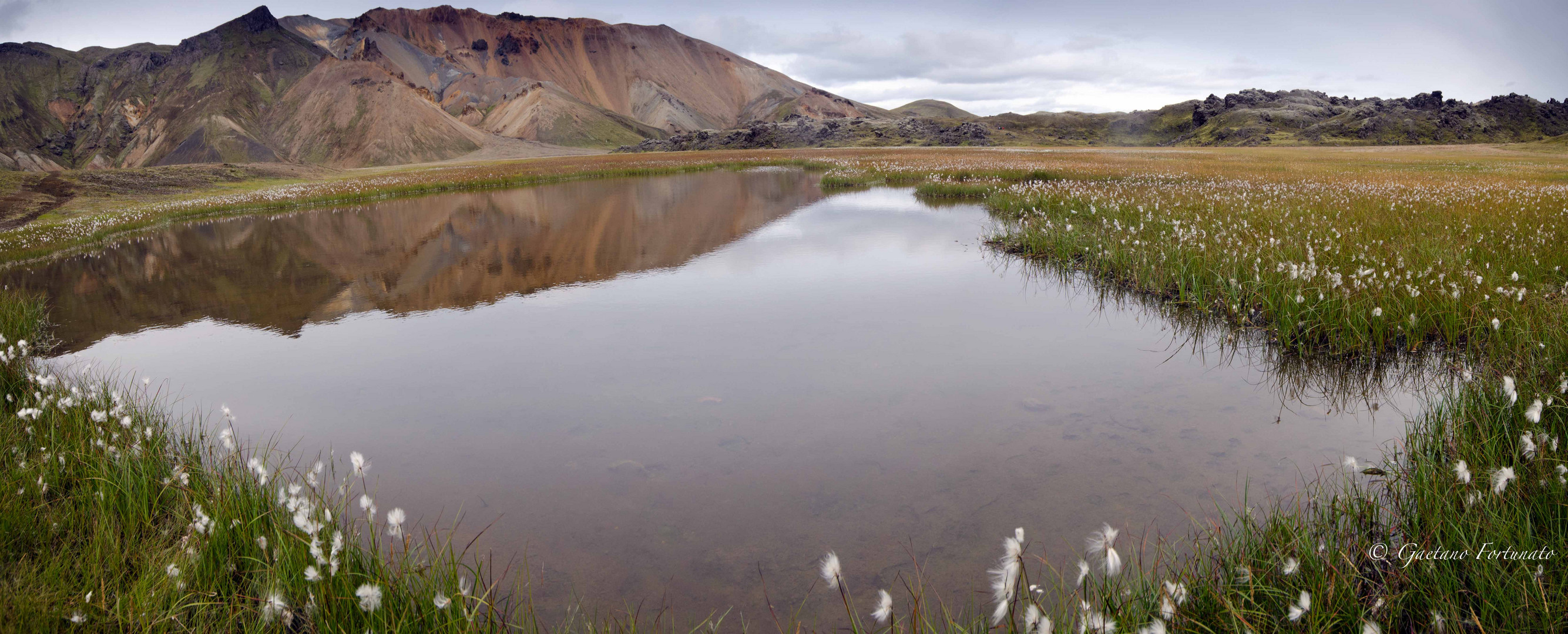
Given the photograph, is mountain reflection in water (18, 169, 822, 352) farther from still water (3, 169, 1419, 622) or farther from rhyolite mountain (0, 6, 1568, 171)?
rhyolite mountain (0, 6, 1568, 171)

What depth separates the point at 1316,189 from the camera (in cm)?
1888

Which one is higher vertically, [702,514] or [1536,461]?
[1536,461]

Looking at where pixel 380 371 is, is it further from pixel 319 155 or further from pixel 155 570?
pixel 319 155

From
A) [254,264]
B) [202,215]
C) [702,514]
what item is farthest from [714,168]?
[702,514]

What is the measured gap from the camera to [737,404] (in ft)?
20.4

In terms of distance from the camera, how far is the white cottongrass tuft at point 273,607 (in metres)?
2.79

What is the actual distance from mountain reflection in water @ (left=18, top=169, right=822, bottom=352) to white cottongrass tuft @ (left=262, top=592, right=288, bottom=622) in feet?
25.5

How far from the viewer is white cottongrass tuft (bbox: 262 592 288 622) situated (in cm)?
279

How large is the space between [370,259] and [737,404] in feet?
42.4

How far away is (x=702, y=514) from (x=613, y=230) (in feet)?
50.7

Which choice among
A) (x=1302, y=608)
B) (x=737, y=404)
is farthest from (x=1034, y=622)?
(x=737, y=404)

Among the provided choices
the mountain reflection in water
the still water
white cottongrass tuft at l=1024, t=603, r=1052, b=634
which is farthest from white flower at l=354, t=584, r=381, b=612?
the mountain reflection in water

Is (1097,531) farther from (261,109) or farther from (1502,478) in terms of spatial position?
(261,109)

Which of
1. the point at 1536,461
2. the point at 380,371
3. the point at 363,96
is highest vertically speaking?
the point at 363,96
